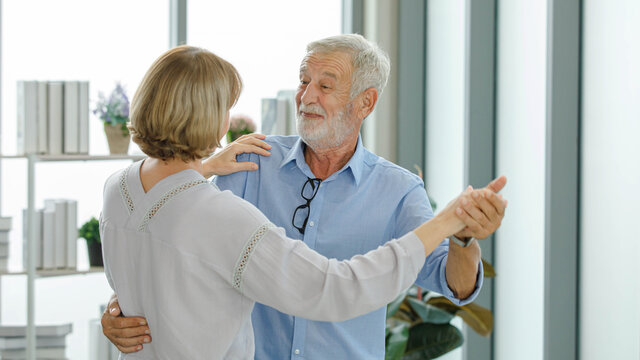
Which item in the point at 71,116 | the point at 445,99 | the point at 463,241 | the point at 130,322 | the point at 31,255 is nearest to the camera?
the point at 130,322

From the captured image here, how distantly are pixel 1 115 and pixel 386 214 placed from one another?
2434 millimetres

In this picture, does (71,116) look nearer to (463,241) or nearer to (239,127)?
(239,127)

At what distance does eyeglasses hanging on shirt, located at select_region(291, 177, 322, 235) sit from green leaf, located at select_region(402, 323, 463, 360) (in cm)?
156

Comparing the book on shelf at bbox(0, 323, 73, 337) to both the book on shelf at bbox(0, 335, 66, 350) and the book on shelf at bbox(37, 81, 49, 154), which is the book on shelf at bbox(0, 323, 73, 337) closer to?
the book on shelf at bbox(0, 335, 66, 350)

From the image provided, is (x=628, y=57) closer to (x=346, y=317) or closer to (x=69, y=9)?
(x=346, y=317)

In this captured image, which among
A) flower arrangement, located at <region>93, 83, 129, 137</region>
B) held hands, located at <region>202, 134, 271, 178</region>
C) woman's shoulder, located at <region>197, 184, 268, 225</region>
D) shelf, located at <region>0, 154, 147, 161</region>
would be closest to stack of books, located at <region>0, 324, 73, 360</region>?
shelf, located at <region>0, 154, 147, 161</region>

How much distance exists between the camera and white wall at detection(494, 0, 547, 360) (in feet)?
9.80

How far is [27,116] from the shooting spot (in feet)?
9.89

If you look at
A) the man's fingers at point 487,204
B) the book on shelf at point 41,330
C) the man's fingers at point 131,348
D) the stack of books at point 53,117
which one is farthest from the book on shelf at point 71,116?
the man's fingers at point 487,204

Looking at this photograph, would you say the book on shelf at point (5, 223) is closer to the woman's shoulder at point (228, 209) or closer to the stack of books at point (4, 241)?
the stack of books at point (4, 241)

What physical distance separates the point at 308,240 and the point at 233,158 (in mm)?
319

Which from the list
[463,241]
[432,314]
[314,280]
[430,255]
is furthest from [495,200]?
[432,314]

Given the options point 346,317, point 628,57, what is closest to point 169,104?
point 346,317

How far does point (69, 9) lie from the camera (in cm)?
340
